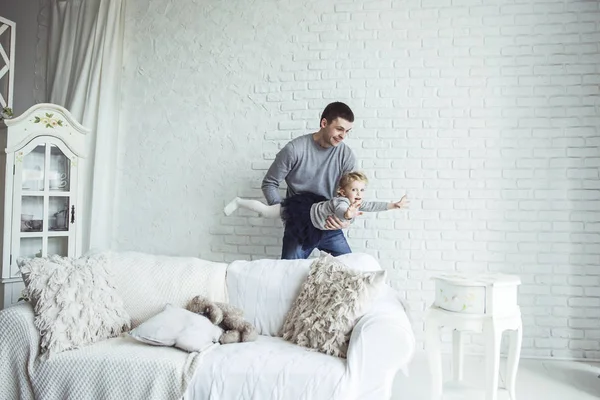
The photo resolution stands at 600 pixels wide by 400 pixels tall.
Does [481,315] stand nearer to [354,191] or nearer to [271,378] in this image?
[354,191]

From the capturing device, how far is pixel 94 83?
160 inches

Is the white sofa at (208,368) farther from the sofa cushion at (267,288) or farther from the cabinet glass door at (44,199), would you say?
the cabinet glass door at (44,199)

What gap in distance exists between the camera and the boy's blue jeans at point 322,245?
3.32 meters

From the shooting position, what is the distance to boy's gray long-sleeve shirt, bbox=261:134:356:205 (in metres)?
3.39

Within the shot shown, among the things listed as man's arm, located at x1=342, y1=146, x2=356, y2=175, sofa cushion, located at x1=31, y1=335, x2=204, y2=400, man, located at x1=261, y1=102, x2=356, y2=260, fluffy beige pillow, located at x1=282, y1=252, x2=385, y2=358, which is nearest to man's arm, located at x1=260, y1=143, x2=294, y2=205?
man, located at x1=261, y1=102, x2=356, y2=260

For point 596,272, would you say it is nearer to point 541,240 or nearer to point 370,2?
point 541,240

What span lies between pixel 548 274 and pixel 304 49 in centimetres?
253

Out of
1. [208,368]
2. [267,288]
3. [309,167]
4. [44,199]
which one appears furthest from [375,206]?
[44,199]

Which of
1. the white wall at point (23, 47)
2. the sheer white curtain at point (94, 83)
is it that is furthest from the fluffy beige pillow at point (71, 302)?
the white wall at point (23, 47)

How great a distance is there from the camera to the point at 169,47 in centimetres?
414

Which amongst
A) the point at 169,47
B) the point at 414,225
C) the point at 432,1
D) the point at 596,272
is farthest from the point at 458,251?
the point at 169,47

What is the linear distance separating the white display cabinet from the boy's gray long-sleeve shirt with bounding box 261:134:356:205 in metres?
1.45

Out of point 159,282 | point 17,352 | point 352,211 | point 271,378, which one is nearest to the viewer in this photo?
point 271,378

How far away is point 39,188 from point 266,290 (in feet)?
→ 5.94
